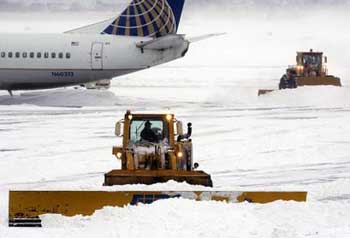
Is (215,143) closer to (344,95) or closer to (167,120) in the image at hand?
(167,120)

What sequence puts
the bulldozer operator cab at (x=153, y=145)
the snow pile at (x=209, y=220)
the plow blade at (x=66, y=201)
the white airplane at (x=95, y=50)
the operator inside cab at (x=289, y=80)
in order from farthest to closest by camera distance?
the operator inside cab at (x=289, y=80) → the white airplane at (x=95, y=50) → the bulldozer operator cab at (x=153, y=145) → the plow blade at (x=66, y=201) → the snow pile at (x=209, y=220)

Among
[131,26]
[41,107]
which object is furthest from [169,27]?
[41,107]

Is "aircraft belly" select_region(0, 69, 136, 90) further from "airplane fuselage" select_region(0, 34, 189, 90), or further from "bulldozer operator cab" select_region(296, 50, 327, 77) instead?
"bulldozer operator cab" select_region(296, 50, 327, 77)

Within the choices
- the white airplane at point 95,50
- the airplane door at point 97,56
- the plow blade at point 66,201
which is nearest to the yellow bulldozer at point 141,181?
the plow blade at point 66,201

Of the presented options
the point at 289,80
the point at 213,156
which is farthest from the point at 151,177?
the point at 289,80

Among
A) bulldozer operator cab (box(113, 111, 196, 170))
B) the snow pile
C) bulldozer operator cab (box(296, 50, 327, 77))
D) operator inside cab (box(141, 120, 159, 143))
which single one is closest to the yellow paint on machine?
the snow pile

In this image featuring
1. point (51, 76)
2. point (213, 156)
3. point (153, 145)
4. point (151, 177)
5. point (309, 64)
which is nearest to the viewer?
point (151, 177)

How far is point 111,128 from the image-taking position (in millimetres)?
31875

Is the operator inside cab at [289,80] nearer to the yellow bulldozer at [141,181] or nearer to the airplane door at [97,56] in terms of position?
the airplane door at [97,56]

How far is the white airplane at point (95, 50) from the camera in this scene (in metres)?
A: 41.3

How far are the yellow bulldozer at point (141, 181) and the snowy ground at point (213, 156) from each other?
8.8 inches

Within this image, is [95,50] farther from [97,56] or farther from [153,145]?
[153,145]

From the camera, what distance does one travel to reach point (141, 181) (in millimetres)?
14305

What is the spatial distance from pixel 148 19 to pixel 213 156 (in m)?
19.5
